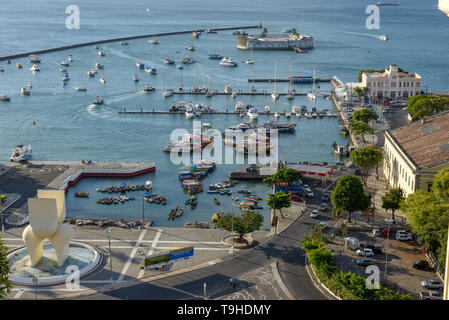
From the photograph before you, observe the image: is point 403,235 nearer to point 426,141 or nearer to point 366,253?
point 366,253

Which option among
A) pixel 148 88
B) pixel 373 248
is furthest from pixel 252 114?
pixel 373 248

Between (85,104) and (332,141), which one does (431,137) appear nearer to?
(332,141)

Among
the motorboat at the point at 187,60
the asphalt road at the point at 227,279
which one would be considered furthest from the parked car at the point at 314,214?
the motorboat at the point at 187,60

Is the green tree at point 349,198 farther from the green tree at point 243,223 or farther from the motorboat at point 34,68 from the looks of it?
the motorboat at point 34,68

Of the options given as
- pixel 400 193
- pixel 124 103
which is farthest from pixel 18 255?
pixel 124 103

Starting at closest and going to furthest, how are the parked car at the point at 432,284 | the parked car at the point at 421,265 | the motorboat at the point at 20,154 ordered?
1. the parked car at the point at 432,284
2. the parked car at the point at 421,265
3. the motorboat at the point at 20,154

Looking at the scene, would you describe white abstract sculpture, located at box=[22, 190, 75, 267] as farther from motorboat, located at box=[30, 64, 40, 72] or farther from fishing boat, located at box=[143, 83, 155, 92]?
motorboat, located at box=[30, 64, 40, 72]
